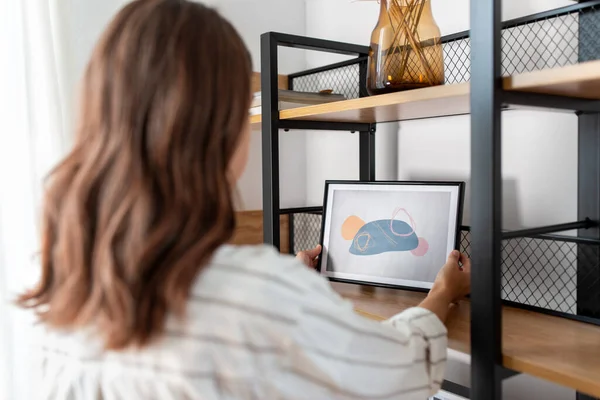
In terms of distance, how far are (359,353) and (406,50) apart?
739 mm

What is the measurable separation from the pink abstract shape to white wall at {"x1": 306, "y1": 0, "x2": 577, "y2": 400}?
194 millimetres

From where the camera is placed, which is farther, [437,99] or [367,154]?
[367,154]

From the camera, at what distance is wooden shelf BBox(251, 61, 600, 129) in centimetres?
81

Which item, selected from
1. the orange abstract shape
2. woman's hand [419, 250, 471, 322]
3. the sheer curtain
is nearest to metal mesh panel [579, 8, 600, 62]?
woman's hand [419, 250, 471, 322]

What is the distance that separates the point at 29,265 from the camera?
1.35 meters

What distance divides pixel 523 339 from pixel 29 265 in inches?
42.5

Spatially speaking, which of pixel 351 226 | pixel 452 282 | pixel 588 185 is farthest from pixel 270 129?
pixel 588 185

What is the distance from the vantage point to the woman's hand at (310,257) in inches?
56.8

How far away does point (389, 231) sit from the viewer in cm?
134

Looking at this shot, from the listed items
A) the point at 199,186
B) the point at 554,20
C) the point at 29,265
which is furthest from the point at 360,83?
the point at 199,186

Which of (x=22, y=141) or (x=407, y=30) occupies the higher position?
(x=407, y=30)

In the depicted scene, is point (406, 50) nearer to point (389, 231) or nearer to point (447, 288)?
point (389, 231)

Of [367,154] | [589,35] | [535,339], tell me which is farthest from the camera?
[367,154]

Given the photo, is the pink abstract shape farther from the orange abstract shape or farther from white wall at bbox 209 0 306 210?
white wall at bbox 209 0 306 210
